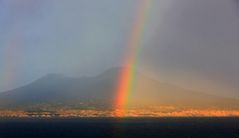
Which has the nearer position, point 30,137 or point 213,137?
point 213,137

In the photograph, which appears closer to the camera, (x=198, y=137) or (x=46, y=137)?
(x=198, y=137)

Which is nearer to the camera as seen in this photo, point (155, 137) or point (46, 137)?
point (155, 137)

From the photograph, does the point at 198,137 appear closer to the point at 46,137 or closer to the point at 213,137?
the point at 213,137

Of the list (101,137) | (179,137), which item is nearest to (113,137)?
(101,137)

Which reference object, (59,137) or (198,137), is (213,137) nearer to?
(198,137)

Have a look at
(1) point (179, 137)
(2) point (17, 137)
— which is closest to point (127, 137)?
(1) point (179, 137)

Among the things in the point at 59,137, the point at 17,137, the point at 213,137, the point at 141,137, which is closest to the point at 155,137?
the point at 141,137

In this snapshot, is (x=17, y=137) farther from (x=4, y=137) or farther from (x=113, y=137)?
(x=113, y=137)
